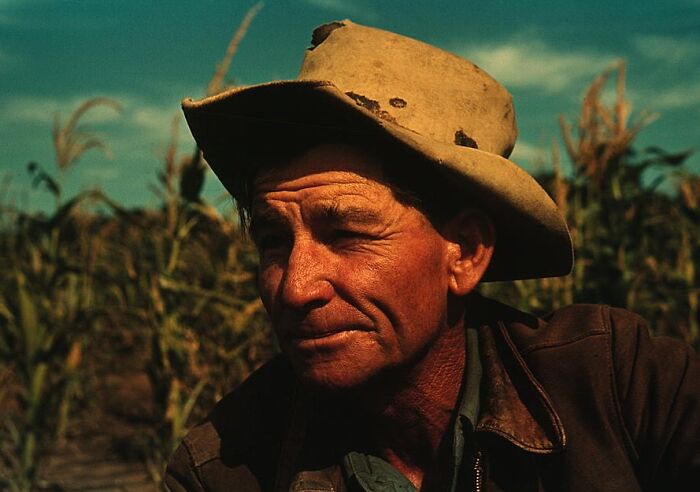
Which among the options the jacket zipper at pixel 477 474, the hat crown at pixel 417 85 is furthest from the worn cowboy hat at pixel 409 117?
the jacket zipper at pixel 477 474

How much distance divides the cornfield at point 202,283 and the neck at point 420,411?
1.68 metres

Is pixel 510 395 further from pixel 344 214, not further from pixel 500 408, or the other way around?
pixel 344 214

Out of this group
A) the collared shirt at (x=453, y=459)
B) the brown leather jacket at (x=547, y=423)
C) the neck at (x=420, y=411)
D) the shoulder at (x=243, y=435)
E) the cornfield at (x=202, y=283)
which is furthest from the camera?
the cornfield at (x=202, y=283)

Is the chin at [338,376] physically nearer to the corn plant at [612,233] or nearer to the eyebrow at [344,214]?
the eyebrow at [344,214]

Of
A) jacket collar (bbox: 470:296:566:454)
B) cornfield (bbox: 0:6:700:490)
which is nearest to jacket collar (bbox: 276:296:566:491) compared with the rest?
jacket collar (bbox: 470:296:566:454)

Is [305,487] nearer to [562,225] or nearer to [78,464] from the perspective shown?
[562,225]

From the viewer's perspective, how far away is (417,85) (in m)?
2.10

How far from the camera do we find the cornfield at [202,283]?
3.92 m

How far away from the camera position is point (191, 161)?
4023 millimetres

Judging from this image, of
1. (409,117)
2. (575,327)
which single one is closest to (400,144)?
(409,117)

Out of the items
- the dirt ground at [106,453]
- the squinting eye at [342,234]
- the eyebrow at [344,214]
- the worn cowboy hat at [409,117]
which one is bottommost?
the dirt ground at [106,453]

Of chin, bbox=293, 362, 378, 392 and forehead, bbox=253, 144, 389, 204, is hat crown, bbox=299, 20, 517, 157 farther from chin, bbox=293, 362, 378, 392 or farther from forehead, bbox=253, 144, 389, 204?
chin, bbox=293, 362, 378, 392

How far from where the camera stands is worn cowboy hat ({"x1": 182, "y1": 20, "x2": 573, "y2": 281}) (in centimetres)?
196

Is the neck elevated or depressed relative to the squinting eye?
depressed
